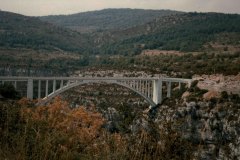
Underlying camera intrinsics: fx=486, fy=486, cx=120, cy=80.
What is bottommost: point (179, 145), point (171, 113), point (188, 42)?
point (171, 113)

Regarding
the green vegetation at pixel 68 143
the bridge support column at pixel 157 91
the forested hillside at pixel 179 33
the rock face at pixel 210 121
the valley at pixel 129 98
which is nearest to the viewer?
the green vegetation at pixel 68 143

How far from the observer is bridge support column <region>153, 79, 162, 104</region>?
56.0 meters

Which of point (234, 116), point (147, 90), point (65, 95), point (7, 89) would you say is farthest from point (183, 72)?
point (7, 89)

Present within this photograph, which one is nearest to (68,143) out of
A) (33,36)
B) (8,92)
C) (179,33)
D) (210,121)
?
(8,92)

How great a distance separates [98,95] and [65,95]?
15.3ft

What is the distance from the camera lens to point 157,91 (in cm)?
5634

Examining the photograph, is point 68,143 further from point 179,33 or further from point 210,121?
point 179,33

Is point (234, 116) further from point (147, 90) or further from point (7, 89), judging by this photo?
point (7, 89)

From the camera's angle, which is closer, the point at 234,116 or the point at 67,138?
the point at 67,138

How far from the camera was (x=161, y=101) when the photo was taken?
184 feet

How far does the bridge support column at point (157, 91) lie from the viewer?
5603 cm

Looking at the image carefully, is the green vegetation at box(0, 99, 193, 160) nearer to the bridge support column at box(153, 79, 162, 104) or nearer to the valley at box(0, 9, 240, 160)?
the valley at box(0, 9, 240, 160)

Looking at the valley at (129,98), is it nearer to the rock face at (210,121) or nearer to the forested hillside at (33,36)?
the rock face at (210,121)

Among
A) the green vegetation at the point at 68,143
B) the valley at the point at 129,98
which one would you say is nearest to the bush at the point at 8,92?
the valley at the point at 129,98
